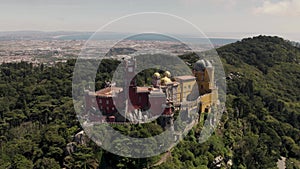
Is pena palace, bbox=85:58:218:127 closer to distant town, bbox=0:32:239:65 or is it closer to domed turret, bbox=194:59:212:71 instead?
domed turret, bbox=194:59:212:71

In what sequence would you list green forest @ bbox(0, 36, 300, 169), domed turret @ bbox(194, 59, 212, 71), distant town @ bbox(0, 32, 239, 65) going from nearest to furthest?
1. green forest @ bbox(0, 36, 300, 169)
2. domed turret @ bbox(194, 59, 212, 71)
3. distant town @ bbox(0, 32, 239, 65)

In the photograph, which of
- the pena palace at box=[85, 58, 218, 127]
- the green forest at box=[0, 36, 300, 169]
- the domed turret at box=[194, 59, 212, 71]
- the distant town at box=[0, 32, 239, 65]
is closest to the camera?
the green forest at box=[0, 36, 300, 169]

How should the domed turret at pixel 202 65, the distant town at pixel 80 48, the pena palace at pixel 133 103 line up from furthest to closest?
the distant town at pixel 80 48 < the domed turret at pixel 202 65 < the pena palace at pixel 133 103

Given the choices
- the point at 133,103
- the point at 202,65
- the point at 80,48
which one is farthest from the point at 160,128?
the point at 80,48

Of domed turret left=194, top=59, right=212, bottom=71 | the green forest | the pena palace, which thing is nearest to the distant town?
domed turret left=194, top=59, right=212, bottom=71

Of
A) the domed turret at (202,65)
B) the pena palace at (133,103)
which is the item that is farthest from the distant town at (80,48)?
the pena palace at (133,103)

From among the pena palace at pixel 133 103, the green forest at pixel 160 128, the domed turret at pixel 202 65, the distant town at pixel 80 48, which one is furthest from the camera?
the distant town at pixel 80 48

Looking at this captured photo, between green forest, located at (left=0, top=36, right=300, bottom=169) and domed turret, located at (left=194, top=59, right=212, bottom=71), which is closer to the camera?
green forest, located at (left=0, top=36, right=300, bottom=169)

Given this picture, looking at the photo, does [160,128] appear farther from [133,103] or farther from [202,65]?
[202,65]

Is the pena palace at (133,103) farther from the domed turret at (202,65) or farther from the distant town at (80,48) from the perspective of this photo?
the distant town at (80,48)

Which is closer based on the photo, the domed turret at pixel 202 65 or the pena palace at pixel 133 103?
the pena palace at pixel 133 103
